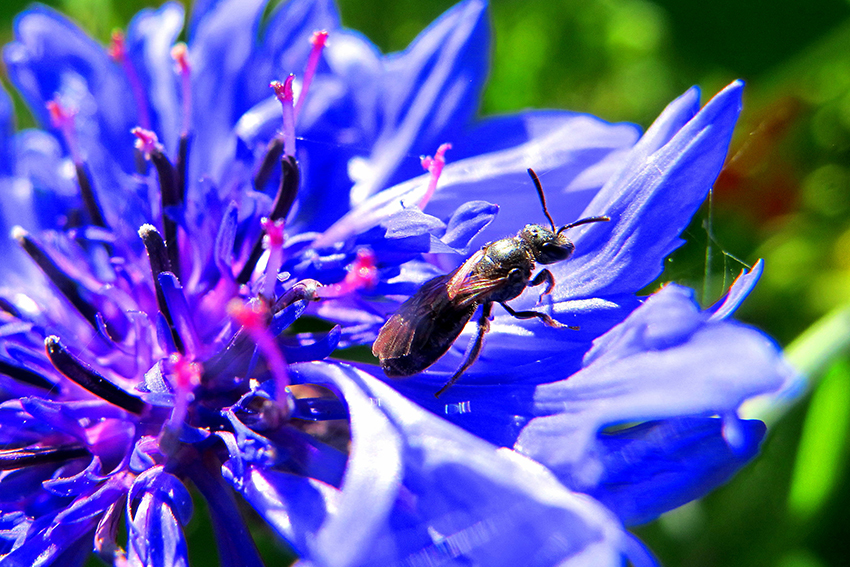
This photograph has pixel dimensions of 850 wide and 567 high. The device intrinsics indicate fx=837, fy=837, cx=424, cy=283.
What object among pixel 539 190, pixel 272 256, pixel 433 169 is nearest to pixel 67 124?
pixel 272 256

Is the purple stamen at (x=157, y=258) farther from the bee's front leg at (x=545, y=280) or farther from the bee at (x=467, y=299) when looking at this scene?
the bee's front leg at (x=545, y=280)

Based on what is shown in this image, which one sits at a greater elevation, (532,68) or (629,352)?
(629,352)

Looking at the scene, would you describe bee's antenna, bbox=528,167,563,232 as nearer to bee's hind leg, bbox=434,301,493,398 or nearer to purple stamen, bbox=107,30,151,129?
bee's hind leg, bbox=434,301,493,398

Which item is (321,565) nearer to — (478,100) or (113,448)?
(113,448)

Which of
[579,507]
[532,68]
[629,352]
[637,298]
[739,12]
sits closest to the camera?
[579,507]

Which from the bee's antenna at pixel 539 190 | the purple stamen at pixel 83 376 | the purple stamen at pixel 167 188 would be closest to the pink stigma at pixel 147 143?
the purple stamen at pixel 167 188

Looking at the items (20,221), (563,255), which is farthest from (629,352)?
(20,221)
